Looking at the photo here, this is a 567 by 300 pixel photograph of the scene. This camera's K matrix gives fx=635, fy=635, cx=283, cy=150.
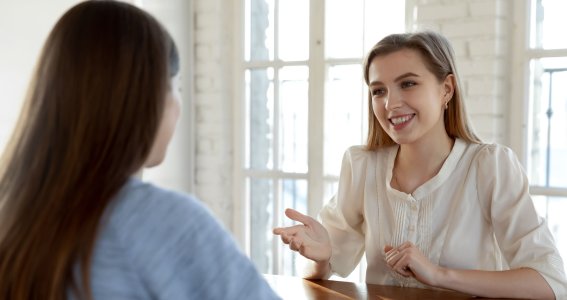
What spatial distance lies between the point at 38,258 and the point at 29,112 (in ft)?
0.60

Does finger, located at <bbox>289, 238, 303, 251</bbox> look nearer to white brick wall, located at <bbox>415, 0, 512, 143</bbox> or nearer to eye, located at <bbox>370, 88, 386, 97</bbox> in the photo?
eye, located at <bbox>370, 88, 386, 97</bbox>

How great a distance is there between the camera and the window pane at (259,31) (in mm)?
3229

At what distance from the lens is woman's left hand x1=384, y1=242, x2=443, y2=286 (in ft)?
4.81

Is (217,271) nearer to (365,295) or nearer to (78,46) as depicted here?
(78,46)

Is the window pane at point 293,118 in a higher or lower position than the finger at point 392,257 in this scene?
higher

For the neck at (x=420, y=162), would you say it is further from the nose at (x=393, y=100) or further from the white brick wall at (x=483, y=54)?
the white brick wall at (x=483, y=54)

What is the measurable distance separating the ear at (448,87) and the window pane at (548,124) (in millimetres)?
874

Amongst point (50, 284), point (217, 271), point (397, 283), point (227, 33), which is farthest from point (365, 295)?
point (227, 33)

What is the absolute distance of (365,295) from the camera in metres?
1.39

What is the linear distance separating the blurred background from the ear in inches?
29.5

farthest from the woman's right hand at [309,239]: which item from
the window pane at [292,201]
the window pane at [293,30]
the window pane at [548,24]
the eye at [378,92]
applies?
the window pane at [293,30]

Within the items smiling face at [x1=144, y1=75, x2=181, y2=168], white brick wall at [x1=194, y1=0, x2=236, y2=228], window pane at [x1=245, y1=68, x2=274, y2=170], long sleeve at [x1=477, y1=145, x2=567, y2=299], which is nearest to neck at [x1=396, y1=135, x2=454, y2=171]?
long sleeve at [x1=477, y1=145, x2=567, y2=299]

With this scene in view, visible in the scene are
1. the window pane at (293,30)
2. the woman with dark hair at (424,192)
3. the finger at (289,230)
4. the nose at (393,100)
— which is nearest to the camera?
the finger at (289,230)

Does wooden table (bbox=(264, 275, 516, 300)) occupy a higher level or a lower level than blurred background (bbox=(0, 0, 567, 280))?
lower
